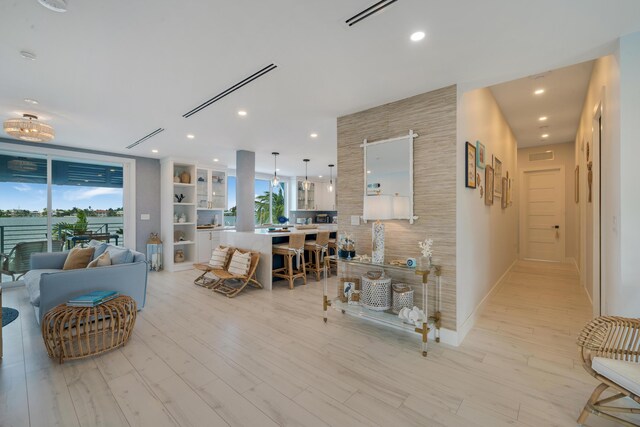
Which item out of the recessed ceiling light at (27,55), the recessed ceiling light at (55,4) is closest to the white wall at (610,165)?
the recessed ceiling light at (55,4)

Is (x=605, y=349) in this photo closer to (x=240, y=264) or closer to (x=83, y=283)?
(x=240, y=264)

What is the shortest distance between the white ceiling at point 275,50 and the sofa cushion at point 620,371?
2148mm

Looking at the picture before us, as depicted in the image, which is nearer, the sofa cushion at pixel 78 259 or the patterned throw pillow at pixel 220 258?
the sofa cushion at pixel 78 259

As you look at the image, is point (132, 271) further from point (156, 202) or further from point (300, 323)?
point (156, 202)

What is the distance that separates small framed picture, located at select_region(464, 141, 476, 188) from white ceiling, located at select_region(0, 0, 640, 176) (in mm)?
677

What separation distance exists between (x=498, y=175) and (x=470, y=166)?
1.87 meters

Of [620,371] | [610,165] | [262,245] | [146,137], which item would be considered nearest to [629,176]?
[610,165]

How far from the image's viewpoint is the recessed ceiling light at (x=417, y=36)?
6.16 feet

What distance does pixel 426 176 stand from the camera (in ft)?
9.35

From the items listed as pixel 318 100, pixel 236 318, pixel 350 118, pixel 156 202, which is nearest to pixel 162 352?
pixel 236 318

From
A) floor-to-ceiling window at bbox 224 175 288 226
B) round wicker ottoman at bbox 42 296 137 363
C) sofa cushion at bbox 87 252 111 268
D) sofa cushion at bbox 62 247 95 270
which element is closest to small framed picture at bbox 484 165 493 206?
round wicker ottoman at bbox 42 296 137 363

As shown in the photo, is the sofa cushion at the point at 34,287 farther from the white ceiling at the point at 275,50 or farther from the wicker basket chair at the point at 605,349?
the wicker basket chair at the point at 605,349

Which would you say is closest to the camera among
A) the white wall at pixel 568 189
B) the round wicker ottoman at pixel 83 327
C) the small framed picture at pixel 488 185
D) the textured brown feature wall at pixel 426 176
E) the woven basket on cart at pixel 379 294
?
the round wicker ottoman at pixel 83 327

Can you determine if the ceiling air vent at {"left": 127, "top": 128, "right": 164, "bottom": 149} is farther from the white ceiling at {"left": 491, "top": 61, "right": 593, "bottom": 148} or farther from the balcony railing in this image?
the white ceiling at {"left": 491, "top": 61, "right": 593, "bottom": 148}
